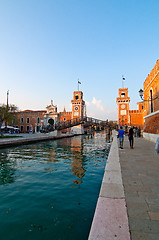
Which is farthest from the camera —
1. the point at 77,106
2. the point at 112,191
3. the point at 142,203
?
the point at 77,106

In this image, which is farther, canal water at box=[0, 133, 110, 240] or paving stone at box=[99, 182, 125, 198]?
paving stone at box=[99, 182, 125, 198]

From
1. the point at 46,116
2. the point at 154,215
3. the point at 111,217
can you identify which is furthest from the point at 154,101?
the point at 46,116

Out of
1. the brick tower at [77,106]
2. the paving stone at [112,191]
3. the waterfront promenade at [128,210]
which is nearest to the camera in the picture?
the waterfront promenade at [128,210]

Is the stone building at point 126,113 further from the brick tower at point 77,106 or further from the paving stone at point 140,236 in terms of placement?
the paving stone at point 140,236

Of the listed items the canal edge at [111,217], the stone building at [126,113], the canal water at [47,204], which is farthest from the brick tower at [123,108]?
the canal edge at [111,217]

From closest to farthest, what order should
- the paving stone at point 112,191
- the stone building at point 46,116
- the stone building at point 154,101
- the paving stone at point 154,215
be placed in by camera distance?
the paving stone at point 154,215 → the paving stone at point 112,191 → the stone building at point 154,101 → the stone building at point 46,116

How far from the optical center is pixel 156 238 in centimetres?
201

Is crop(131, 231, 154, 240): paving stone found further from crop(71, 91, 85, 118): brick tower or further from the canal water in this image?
crop(71, 91, 85, 118): brick tower

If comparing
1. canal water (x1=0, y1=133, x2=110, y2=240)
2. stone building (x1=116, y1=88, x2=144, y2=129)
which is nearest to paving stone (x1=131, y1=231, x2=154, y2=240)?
canal water (x1=0, y1=133, x2=110, y2=240)

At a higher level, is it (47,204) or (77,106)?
(77,106)

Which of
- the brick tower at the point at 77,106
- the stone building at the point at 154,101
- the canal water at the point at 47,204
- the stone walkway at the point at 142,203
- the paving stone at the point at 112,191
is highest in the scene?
the brick tower at the point at 77,106

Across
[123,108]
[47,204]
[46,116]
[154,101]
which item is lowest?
[47,204]

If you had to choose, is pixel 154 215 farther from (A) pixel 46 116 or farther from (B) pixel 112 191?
(A) pixel 46 116

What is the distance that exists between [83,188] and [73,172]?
1.83 metres
